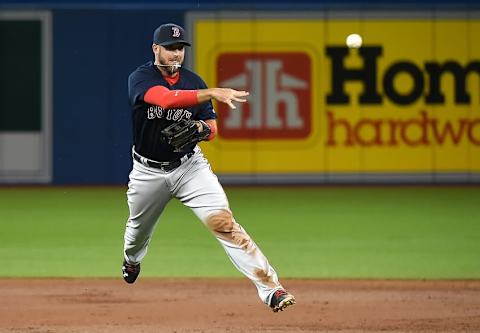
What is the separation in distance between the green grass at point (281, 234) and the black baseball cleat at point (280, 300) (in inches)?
125

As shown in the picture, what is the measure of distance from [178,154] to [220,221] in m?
0.61

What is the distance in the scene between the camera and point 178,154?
8.09 meters

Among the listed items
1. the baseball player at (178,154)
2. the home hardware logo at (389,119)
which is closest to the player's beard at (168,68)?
the baseball player at (178,154)

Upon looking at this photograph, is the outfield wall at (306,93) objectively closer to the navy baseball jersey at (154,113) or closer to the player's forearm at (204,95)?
the navy baseball jersey at (154,113)

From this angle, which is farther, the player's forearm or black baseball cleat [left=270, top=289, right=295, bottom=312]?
black baseball cleat [left=270, top=289, right=295, bottom=312]

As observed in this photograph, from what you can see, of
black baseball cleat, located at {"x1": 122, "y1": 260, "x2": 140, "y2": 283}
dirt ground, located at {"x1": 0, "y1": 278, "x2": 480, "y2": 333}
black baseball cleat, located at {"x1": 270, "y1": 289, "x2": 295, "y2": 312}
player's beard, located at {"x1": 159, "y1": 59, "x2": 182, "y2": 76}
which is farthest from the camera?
black baseball cleat, located at {"x1": 122, "y1": 260, "x2": 140, "y2": 283}

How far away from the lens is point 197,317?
8.70 meters

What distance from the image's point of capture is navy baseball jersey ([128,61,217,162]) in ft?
25.9

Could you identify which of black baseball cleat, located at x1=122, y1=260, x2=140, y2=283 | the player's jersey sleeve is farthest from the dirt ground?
the player's jersey sleeve

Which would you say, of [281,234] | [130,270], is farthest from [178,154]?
[281,234]

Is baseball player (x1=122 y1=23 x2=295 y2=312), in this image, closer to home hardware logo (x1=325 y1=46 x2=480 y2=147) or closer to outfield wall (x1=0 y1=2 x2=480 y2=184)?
outfield wall (x1=0 y1=2 x2=480 y2=184)

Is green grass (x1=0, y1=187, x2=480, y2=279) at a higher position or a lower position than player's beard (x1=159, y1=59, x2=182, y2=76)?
lower

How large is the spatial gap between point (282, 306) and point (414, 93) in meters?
13.5

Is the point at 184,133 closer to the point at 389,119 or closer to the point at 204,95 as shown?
the point at 204,95
